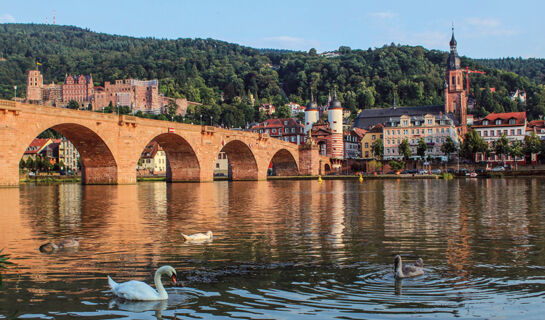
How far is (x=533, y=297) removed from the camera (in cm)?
917

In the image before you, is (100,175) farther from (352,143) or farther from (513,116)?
(352,143)

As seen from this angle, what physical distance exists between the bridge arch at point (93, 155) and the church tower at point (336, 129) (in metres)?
69.6

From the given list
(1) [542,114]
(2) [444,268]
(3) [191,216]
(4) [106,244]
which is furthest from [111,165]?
(1) [542,114]

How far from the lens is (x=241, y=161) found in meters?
86.5

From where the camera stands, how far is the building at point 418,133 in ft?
366

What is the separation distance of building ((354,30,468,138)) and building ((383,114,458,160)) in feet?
68.3

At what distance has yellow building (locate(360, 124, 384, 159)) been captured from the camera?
407 ft

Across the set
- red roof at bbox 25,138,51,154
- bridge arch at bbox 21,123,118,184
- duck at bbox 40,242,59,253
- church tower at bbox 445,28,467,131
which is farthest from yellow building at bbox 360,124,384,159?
duck at bbox 40,242,59,253

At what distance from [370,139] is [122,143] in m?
77.8

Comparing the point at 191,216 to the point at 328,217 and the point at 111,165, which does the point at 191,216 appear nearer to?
the point at 328,217

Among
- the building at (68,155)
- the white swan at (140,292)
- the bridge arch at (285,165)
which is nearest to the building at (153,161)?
the building at (68,155)

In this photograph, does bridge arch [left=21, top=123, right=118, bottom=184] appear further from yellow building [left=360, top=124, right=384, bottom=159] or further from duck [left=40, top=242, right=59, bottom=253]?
yellow building [left=360, top=124, right=384, bottom=159]

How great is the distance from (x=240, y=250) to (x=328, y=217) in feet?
29.9

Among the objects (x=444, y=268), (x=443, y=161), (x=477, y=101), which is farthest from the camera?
(x=477, y=101)
